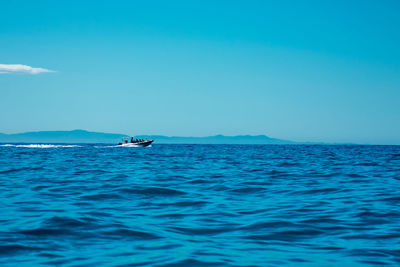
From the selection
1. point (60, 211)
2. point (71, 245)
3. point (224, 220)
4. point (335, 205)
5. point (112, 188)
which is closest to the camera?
point (71, 245)

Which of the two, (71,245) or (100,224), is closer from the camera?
(71,245)

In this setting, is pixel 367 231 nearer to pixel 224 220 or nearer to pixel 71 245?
pixel 224 220

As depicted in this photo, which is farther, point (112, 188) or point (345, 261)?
point (112, 188)

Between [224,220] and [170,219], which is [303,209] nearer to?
[224,220]

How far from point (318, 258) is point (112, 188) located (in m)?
10.7

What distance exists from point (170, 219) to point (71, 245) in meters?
3.05

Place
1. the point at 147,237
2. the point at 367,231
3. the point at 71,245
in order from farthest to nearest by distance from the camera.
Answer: the point at 367,231 < the point at 147,237 < the point at 71,245

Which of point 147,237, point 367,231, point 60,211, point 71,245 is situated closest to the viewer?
point 71,245

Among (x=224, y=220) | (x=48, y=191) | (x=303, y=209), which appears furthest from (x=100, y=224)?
(x=48, y=191)

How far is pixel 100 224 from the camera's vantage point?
900 cm

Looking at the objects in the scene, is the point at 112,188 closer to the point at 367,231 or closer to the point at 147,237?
the point at 147,237

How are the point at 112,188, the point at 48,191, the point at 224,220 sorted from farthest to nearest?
1. the point at 112,188
2. the point at 48,191
3. the point at 224,220

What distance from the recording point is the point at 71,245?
7.30 m

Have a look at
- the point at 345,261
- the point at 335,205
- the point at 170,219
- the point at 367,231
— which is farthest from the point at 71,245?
the point at 335,205
